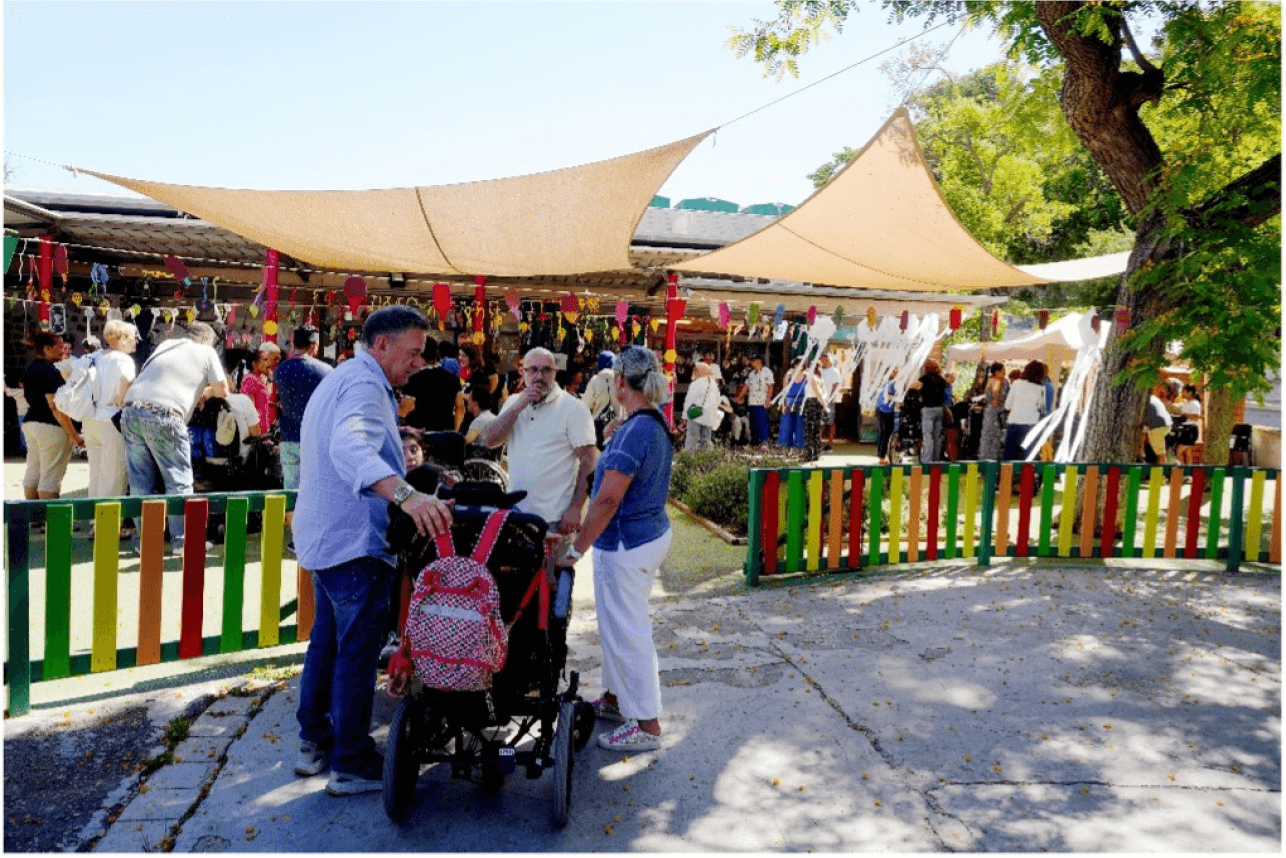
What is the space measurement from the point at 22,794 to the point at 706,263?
6.51m

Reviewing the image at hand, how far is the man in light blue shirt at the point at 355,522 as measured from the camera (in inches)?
109

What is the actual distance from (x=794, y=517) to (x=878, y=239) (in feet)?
9.42

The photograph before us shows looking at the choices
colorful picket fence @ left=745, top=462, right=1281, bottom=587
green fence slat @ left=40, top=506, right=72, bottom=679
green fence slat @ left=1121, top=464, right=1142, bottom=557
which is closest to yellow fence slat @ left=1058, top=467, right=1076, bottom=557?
colorful picket fence @ left=745, top=462, right=1281, bottom=587

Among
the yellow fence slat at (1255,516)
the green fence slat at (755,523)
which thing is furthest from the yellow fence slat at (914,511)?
the yellow fence slat at (1255,516)

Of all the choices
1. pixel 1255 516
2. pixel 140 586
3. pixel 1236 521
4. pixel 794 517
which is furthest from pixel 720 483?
pixel 140 586

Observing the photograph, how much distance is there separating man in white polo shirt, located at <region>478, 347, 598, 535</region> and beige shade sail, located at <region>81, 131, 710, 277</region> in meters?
2.27

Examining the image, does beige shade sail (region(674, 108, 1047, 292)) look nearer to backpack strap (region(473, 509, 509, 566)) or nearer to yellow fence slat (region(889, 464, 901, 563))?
yellow fence slat (region(889, 464, 901, 563))

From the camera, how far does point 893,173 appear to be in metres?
6.32

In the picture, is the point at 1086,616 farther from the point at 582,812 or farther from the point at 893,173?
the point at 582,812

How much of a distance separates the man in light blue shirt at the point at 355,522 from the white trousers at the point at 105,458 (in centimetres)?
424

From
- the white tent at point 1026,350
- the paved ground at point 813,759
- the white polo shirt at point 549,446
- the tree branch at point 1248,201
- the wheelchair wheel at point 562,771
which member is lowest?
the paved ground at point 813,759

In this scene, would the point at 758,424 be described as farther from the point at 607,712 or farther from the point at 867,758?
the point at 867,758

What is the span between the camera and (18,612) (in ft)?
11.3

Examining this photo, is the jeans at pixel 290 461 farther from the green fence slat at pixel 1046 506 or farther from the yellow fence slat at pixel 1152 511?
the yellow fence slat at pixel 1152 511
